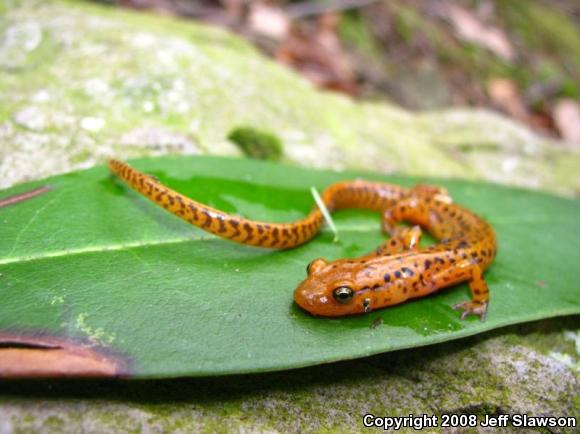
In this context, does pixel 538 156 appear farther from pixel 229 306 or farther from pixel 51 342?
pixel 51 342

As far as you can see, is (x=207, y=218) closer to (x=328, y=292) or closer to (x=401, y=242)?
(x=328, y=292)

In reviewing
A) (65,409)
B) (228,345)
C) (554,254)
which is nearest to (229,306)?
(228,345)

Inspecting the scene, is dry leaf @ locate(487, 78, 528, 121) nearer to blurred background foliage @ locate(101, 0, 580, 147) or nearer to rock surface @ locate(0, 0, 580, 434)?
blurred background foliage @ locate(101, 0, 580, 147)

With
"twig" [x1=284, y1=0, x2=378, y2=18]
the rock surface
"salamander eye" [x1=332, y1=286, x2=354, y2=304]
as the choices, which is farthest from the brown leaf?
"salamander eye" [x1=332, y1=286, x2=354, y2=304]

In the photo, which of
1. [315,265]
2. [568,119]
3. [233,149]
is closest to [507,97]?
[568,119]

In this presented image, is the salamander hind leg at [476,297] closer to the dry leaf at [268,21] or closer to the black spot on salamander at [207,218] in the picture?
the black spot on salamander at [207,218]

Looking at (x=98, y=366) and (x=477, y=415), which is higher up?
(x=98, y=366)
